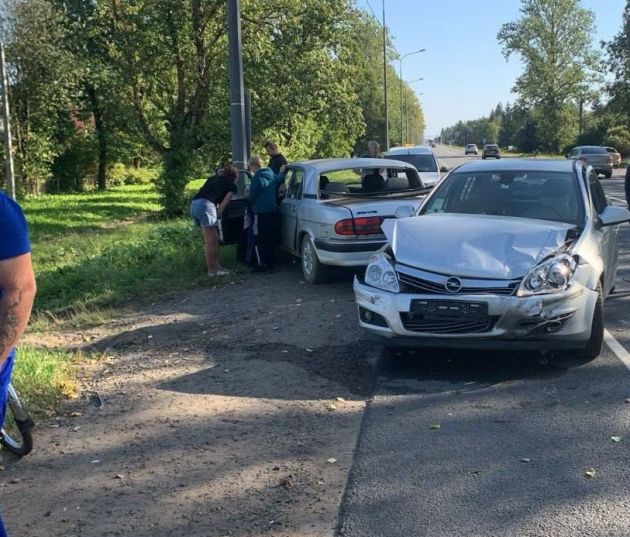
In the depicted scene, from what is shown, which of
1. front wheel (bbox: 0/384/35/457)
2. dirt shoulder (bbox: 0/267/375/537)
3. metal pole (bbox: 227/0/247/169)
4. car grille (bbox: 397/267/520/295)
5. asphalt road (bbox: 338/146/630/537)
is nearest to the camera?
asphalt road (bbox: 338/146/630/537)

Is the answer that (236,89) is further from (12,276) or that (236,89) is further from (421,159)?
(12,276)

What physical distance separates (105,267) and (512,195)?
664 centimetres

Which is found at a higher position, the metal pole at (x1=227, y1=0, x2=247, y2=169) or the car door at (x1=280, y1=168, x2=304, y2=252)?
the metal pole at (x1=227, y1=0, x2=247, y2=169)

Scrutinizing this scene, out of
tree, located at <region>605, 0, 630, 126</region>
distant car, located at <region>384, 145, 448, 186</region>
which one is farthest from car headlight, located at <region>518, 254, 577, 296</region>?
tree, located at <region>605, 0, 630, 126</region>

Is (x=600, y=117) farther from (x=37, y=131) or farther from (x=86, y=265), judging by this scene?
(x=86, y=265)

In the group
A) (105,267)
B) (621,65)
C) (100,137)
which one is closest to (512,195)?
(105,267)

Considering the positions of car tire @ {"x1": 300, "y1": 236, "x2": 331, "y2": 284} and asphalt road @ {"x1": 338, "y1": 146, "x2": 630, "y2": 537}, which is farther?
car tire @ {"x1": 300, "y1": 236, "x2": 331, "y2": 284}

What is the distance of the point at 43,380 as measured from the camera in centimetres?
541

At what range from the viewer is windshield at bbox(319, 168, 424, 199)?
9.72m

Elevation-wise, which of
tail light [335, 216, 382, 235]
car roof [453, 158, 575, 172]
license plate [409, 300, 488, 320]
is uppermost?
car roof [453, 158, 575, 172]

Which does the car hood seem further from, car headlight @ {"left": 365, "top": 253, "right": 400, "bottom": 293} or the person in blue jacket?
the person in blue jacket

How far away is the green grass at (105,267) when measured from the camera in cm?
912

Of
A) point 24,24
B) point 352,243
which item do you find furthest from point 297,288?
point 24,24

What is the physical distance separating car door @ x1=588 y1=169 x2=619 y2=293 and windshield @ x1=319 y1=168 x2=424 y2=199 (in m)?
3.18
